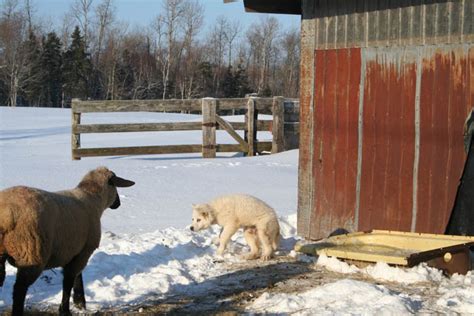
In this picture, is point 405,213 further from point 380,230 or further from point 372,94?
point 372,94

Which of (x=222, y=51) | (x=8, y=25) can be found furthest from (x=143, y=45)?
(x=8, y=25)

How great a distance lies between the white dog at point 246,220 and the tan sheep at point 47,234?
2510mm

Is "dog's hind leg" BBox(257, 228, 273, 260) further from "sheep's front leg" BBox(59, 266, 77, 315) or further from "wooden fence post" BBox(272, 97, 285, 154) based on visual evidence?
"wooden fence post" BBox(272, 97, 285, 154)

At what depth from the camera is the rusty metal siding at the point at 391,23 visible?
8984 mm

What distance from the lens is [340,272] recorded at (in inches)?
340

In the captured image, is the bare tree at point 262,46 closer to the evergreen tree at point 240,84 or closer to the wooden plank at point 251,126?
the evergreen tree at point 240,84

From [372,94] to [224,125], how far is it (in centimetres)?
1002

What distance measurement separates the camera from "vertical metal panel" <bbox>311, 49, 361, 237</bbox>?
33.1 ft

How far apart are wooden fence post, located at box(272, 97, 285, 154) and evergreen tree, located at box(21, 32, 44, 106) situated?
130 ft

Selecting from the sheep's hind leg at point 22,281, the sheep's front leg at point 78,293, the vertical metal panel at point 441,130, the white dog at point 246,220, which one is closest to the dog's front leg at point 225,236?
the white dog at point 246,220

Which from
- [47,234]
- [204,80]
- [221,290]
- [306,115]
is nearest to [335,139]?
[306,115]

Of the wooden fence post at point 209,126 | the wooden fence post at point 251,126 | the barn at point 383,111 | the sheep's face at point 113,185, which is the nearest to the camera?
the sheep's face at point 113,185

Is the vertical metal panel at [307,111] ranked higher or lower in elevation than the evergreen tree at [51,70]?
lower

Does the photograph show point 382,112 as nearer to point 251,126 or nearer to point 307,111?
point 307,111
